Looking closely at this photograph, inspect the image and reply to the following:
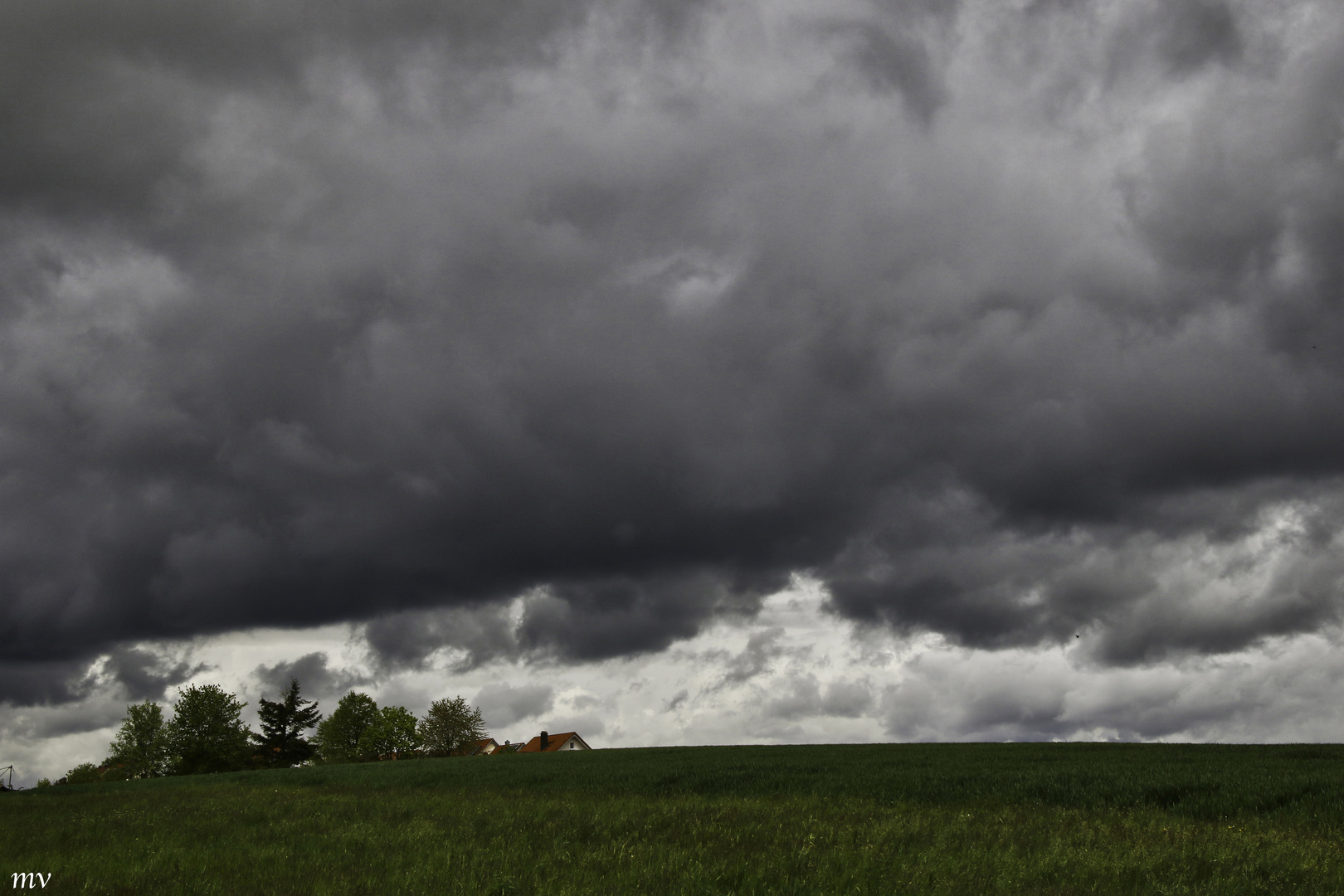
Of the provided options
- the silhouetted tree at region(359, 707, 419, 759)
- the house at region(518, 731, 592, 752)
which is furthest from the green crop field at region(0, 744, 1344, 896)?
the house at region(518, 731, 592, 752)

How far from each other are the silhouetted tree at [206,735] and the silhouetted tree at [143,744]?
2.07 meters

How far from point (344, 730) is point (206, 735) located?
620 inches

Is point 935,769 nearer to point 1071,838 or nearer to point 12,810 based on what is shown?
point 1071,838

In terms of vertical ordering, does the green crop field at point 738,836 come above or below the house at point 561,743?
above

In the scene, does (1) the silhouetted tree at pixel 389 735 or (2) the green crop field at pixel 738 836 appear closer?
(2) the green crop field at pixel 738 836

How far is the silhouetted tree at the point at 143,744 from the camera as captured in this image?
325 feet

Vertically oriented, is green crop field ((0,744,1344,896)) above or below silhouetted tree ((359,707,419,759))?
above

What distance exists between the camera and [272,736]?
10844 cm

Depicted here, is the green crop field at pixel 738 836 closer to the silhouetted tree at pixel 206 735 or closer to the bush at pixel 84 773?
the silhouetted tree at pixel 206 735

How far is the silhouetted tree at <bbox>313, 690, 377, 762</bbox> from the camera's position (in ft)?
349

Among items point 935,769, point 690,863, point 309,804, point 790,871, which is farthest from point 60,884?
point 935,769

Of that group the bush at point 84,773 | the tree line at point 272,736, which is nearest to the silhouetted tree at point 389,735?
the tree line at point 272,736

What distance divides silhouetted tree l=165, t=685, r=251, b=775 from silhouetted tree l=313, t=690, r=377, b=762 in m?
9.59

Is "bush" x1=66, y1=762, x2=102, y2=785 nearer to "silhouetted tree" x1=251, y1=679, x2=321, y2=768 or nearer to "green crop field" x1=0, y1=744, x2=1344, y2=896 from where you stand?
"silhouetted tree" x1=251, y1=679, x2=321, y2=768
